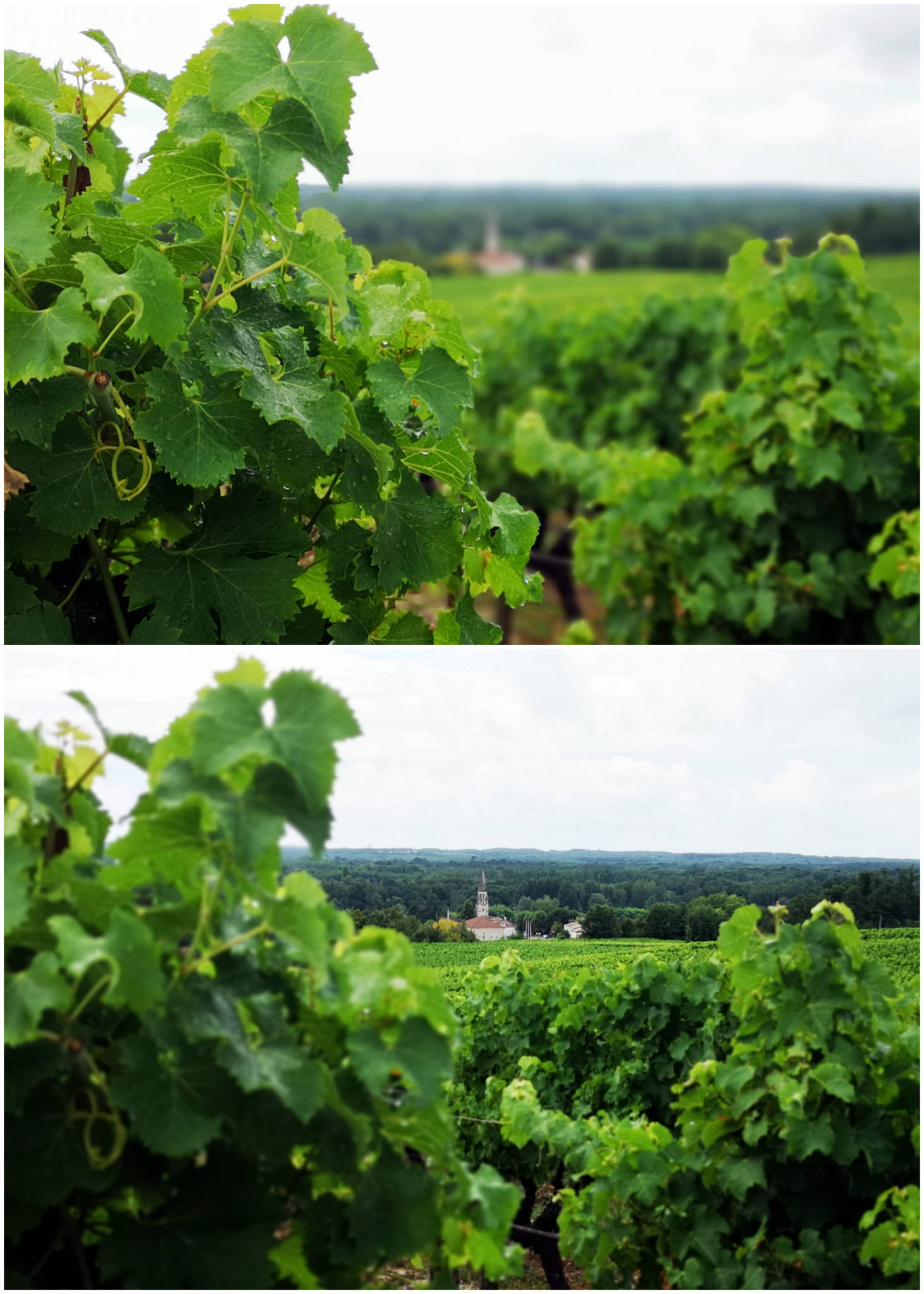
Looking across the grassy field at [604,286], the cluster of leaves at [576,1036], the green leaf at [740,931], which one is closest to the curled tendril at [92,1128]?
the green leaf at [740,931]

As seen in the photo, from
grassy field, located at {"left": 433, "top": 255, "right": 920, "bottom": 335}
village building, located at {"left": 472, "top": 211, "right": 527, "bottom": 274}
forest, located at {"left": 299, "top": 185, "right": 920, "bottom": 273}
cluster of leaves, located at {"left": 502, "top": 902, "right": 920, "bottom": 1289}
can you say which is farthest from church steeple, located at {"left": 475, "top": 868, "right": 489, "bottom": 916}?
village building, located at {"left": 472, "top": 211, "right": 527, "bottom": 274}

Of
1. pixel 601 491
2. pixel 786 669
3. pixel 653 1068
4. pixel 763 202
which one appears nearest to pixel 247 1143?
pixel 786 669

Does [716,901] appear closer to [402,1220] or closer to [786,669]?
[786,669]

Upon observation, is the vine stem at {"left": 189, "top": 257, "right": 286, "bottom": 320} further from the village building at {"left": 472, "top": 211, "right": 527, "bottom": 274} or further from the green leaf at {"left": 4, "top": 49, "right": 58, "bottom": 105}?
the village building at {"left": 472, "top": 211, "right": 527, "bottom": 274}

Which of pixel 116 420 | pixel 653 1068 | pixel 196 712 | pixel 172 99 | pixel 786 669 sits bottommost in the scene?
pixel 653 1068

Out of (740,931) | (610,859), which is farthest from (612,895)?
(740,931)

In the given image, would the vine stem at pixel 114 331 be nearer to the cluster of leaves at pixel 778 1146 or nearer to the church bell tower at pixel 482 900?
the church bell tower at pixel 482 900

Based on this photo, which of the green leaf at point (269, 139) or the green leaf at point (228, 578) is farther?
the green leaf at point (228, 578)
